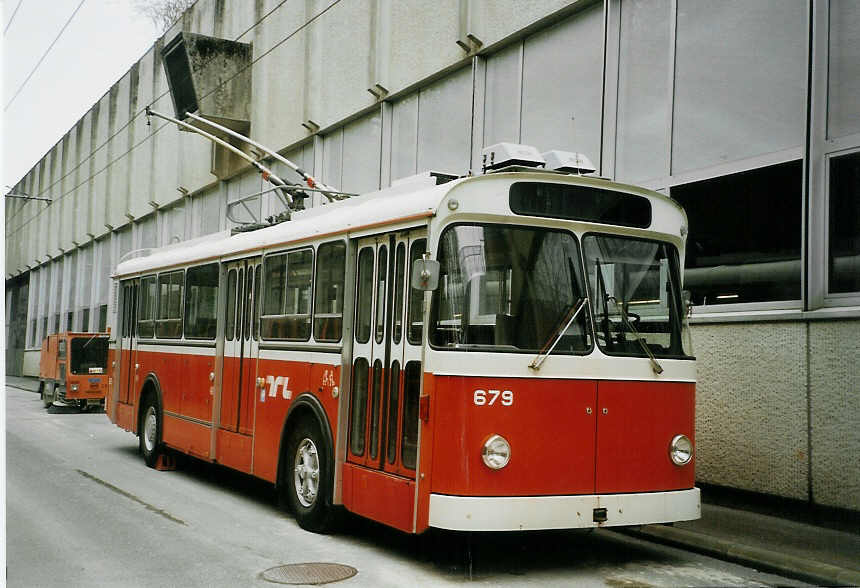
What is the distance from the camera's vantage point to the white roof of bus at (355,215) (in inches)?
303

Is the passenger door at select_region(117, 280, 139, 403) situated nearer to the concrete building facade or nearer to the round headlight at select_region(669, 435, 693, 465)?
the concrete building facade

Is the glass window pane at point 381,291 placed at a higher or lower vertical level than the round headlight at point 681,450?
higher

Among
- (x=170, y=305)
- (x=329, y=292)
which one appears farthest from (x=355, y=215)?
(x=170, y=305)

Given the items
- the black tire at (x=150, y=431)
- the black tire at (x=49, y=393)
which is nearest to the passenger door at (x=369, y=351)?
the black tire at (x=150, y=431)

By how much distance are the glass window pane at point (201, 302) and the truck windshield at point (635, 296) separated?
596cm

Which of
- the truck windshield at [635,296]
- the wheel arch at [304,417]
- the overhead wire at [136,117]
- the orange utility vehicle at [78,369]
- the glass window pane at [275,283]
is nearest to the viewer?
the truck windshield at [635,296]

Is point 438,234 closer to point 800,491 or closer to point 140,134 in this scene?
point 800,491

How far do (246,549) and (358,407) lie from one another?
5.10 ft

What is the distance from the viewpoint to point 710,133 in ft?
39.1

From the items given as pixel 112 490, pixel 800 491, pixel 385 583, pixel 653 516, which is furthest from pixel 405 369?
pixel 112 490

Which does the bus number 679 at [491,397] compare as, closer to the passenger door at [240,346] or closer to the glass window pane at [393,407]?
the glass window pane at [393,407]

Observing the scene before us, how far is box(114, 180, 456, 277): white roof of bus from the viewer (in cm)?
783

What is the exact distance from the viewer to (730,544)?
27.7ft

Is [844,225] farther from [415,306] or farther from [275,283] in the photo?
[275,283]
